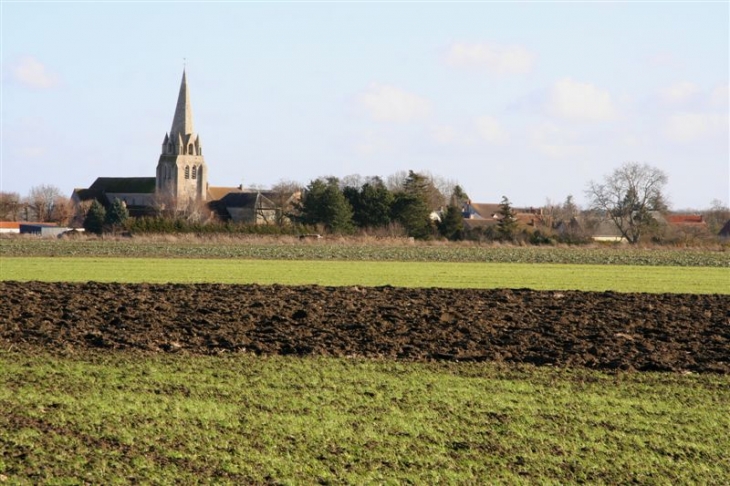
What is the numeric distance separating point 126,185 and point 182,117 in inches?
623

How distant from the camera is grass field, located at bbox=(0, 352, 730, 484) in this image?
10016 mm

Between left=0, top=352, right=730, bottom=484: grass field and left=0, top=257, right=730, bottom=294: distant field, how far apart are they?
1963 cm

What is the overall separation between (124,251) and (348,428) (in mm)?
50741

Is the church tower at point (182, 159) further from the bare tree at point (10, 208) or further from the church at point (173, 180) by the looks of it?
the bare tree at point (10, 208)

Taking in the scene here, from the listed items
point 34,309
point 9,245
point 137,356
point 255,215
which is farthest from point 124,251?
point 255,215

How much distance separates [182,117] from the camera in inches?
6496

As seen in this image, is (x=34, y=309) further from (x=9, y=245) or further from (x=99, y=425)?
(x=9, y=245)

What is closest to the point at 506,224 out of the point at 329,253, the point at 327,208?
the point at 327,208

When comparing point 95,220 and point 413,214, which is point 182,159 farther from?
point 413,214

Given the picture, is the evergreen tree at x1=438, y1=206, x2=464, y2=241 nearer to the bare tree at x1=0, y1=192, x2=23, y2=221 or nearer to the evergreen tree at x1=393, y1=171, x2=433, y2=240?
the evergreen tree at x1=393, y1=171, x2=433, y2=240

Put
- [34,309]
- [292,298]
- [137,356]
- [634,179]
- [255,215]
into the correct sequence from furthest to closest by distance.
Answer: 1. [255,215]
2. [634,179]
3. [292,298]
4. [34,309]
5. [137,356]

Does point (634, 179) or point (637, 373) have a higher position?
point (634, 179)

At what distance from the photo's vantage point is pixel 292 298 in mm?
26891

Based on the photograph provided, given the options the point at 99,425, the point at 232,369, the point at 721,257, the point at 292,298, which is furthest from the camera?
the point at 721,257
